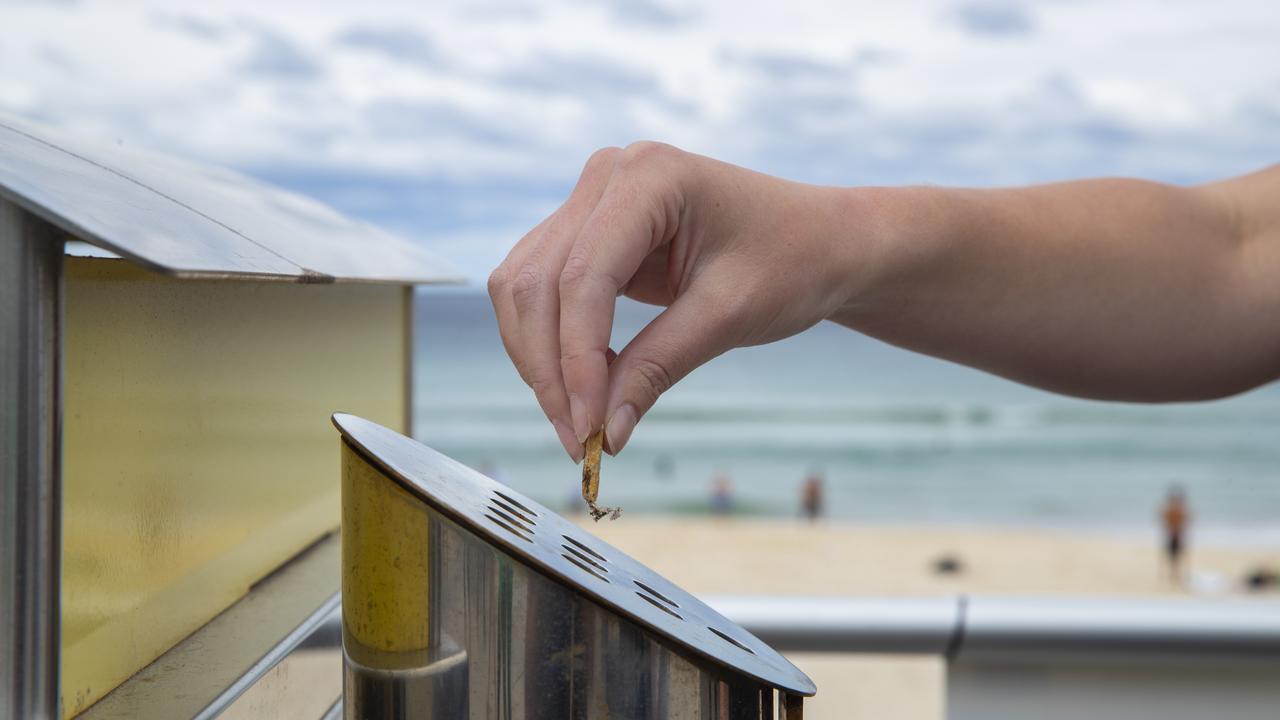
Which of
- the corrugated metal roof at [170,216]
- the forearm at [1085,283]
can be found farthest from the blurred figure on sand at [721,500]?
the corrugated metal roof at [170,216]

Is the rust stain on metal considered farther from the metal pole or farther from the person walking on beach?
the person walking on beach

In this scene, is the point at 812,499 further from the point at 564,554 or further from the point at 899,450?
the point at 564,554

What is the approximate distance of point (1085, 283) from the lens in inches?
29.1

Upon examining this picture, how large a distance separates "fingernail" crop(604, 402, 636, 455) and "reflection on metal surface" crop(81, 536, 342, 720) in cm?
21

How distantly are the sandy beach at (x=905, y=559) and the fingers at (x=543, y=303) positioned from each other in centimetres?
748

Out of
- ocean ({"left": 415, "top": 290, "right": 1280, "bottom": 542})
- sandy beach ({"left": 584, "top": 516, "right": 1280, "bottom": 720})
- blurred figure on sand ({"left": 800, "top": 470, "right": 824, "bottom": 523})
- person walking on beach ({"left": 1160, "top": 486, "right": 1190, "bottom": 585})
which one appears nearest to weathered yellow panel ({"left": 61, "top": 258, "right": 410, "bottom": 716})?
sandy beach ({"left": 584, "top": 516, "right": 1280, "bottom": 720})

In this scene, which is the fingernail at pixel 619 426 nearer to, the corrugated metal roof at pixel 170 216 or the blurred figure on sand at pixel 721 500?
the corrugated metal roof at pixel 170 216

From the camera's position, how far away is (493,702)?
36cm

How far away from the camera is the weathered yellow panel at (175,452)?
39 cm

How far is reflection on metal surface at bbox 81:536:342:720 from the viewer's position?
1.40ft

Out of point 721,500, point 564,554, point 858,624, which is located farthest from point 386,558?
point 721,500

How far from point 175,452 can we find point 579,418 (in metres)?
0.20

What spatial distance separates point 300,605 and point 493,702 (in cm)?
25

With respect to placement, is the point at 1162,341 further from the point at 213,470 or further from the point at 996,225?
the point at 213,470
